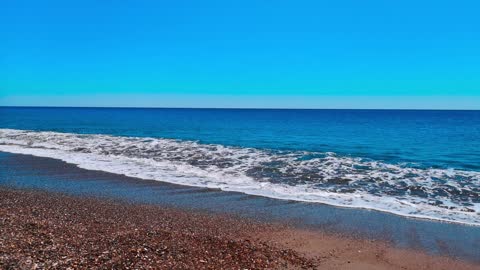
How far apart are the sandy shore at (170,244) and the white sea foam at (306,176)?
3.48 m

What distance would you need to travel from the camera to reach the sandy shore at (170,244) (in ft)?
19.9

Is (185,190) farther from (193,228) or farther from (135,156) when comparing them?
(135,156)

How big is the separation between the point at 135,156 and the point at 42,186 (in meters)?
8.59

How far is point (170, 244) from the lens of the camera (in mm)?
6957

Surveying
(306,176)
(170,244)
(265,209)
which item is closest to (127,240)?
(170,244)

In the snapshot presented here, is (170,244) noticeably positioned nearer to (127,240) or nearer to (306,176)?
(127,240)

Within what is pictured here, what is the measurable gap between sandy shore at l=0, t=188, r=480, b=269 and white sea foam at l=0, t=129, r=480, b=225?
3479mm

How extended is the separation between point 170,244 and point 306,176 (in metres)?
10.1

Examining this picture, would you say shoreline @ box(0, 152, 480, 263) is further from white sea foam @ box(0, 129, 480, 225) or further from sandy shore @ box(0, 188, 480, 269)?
white sea foam @ box(0, 129, 480, 225)

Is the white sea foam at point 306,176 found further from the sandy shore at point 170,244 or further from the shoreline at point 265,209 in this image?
the sandy shore at point 170,244

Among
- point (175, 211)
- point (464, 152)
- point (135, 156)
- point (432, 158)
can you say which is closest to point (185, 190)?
point (175, 211)

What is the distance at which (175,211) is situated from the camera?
10.3 m

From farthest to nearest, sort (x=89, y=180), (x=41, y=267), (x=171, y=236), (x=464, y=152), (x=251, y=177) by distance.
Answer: (x=464, y=152) → (x=251, y=177) → (x=89, y=180) → (x=171, y=236) → (x=41, y=267)

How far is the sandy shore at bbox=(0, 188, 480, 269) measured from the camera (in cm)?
605
